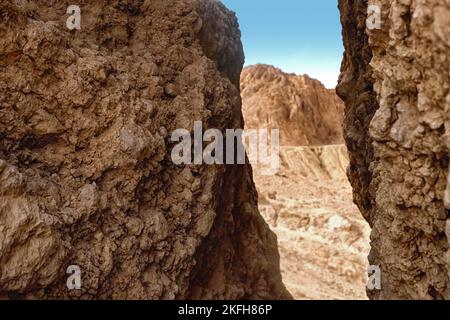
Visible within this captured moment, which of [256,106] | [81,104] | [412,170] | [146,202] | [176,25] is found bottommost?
[146,202]

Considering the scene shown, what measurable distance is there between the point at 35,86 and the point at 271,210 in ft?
40.2

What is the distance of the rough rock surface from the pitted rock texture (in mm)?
30053

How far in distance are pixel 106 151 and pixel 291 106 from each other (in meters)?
34.3

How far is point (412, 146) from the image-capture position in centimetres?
308

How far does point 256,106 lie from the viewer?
36312 millimetres

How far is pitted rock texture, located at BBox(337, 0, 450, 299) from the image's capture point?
2.62 m

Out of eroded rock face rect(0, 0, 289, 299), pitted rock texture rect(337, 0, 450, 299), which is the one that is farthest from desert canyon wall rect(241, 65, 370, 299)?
pitted rock texture rect(337, 0, 450, 299)

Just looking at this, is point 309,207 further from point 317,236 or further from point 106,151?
point 106,151

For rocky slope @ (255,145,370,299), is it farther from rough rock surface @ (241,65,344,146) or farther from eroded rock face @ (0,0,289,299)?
rough rock surface @ (241,65,344,146)

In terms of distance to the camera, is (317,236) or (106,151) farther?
(317,236)

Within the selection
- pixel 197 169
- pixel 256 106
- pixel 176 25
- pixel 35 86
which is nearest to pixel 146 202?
pixel 197 169

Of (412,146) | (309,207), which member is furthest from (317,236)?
(412,146)

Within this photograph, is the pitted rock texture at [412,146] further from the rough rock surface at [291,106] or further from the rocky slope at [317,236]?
the rough rock surface at [291,106]
